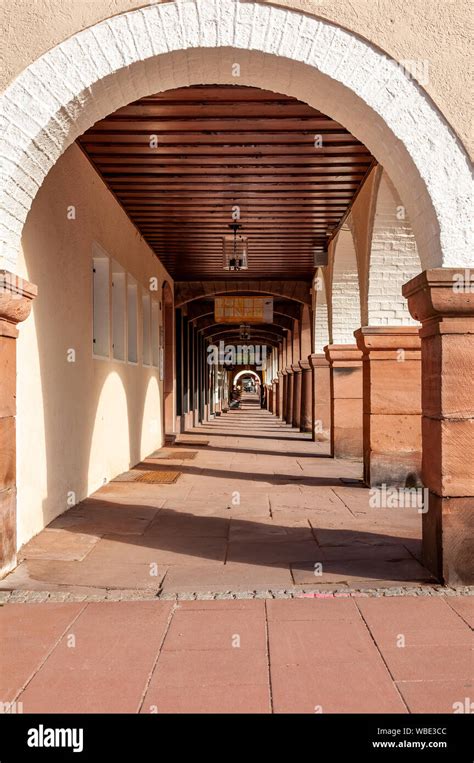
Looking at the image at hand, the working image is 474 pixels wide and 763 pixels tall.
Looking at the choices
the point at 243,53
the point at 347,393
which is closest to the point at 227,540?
the point at 243,53

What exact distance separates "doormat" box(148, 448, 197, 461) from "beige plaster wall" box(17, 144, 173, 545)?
2025 mm

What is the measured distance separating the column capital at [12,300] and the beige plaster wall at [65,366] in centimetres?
89

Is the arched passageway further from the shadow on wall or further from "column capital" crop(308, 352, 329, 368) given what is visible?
the shadow on wall

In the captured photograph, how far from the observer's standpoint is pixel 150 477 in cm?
863

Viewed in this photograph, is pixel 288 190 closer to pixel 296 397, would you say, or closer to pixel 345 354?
pixel 345 354

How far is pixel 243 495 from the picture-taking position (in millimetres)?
7250

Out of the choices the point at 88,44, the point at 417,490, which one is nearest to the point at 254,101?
the point at 88,44

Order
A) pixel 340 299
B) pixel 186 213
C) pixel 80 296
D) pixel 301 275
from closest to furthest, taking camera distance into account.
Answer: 1. pixel 80 296
2. pixel 186 213
3. pixel 340 299
4. pixel 301 275

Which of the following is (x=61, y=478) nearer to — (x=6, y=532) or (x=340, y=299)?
(x=6, y=532)

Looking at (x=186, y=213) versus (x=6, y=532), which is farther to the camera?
(x=186, y=213)

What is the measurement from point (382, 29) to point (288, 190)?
426cm

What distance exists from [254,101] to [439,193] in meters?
2.35

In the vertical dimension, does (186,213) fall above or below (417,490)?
above
